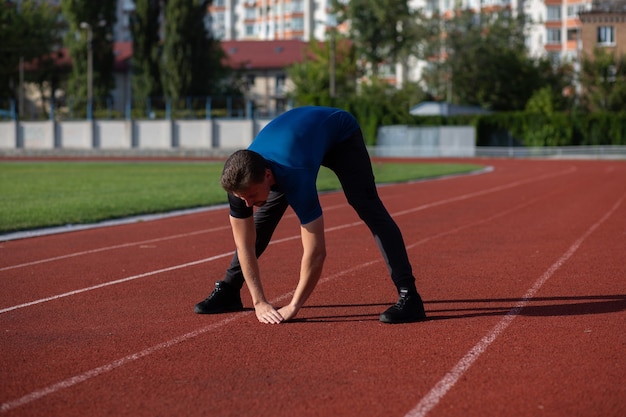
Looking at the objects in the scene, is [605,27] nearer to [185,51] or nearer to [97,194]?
[185,51]

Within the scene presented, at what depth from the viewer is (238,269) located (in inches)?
287

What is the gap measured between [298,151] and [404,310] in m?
1.53

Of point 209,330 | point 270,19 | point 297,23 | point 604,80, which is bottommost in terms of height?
point 209,330

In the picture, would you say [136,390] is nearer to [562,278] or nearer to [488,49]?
[562,278]

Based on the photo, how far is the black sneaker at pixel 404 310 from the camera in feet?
22.8

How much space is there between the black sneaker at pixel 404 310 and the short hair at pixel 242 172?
166cm

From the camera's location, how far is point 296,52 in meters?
107

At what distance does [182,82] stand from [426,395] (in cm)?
6595

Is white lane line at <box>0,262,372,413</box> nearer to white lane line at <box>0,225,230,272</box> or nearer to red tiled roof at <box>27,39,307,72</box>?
white lane line at <box>0,225,230,272</box>

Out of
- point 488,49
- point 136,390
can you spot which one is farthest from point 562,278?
point 488,49

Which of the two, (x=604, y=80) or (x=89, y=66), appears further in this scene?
(x=604, y=80)

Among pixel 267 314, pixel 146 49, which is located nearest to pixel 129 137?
pixel 146 49

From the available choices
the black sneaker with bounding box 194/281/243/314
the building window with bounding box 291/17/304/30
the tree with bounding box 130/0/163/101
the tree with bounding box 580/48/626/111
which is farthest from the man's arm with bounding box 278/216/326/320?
the building window with bounding box 291/17/304/30

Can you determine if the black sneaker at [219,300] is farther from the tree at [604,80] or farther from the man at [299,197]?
the tree at [604,80]
